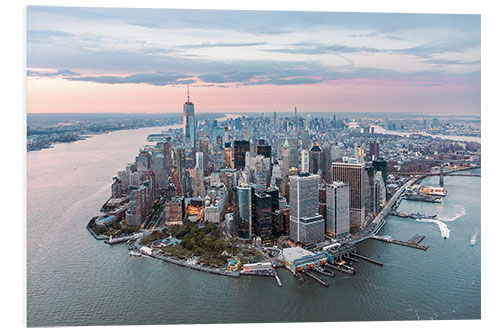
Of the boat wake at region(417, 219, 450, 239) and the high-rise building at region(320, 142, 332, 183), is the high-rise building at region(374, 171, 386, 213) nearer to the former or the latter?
the boat wake at region(417, 219, 450, 239)

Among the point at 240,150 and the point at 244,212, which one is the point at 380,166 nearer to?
the point at 240,150


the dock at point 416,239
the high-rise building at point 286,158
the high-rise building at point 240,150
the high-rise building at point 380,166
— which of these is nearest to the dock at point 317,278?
the dock at point 416,239

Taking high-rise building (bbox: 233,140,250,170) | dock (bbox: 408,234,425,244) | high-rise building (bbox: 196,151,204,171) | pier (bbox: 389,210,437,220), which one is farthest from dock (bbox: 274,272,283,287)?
high-rise building (bbox: 233,140,250,170)

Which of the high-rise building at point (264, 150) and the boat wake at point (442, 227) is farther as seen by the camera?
the high-rise building at point (264, 150)

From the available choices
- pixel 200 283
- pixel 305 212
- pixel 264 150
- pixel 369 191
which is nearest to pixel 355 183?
pixel 369 191

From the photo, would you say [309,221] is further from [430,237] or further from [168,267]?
[168,267]

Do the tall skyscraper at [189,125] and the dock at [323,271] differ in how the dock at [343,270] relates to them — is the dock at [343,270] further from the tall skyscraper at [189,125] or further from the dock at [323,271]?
the tall skyscraper at [189,125]
